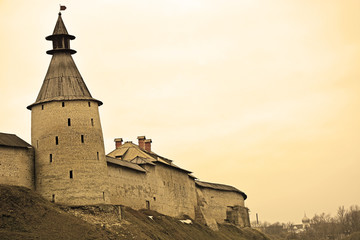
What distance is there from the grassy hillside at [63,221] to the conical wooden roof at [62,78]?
28.1 ft

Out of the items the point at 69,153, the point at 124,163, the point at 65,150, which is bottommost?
the point at 69,153

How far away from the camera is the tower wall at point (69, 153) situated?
57.3 m

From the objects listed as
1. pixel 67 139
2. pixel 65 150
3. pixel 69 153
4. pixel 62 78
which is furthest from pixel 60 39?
pixel 69 153

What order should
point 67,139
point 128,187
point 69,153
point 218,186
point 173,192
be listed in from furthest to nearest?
point 218,186 → point 173,192 → point 128,187 → point 67,139 → point 69,153

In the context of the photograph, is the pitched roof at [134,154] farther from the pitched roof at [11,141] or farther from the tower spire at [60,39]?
the pitched roof at [11,141]

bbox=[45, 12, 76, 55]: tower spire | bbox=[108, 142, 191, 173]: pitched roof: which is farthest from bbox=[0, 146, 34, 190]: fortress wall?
bbox=[108, 142, 191, 173]: pitched roof

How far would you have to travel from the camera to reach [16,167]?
56.2 metres

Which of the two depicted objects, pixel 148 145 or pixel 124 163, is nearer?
pixel 124 163

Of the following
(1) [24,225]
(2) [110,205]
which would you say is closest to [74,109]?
(2) [110,205]

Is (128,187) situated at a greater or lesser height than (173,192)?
lesser

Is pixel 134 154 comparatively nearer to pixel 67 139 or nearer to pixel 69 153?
pixel 67 139

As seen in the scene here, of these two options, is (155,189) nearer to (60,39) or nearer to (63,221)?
(60,39)

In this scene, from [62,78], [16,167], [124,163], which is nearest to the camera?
[16,167]

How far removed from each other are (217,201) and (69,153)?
3846 centimetres
